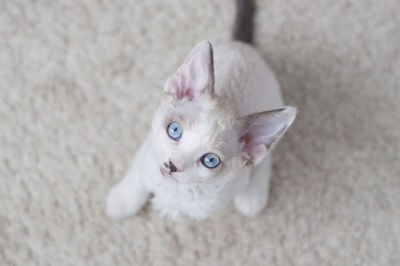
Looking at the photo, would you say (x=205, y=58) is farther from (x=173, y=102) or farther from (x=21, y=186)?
(x=21, y=186)

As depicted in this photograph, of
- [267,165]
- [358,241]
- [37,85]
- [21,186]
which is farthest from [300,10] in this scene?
A: [21,186]

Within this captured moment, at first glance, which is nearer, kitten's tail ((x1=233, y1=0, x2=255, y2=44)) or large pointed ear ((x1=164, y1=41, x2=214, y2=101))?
large pointed ear ((x1=164, y1=41, x2=214, y2=101))


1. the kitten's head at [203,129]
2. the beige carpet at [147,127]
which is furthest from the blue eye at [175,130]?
the beige carpet at [147,127]

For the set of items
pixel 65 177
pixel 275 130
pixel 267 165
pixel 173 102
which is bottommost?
pixel 267 165

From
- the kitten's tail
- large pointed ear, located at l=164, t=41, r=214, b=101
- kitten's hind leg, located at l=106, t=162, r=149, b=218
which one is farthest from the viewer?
the kitten's tail

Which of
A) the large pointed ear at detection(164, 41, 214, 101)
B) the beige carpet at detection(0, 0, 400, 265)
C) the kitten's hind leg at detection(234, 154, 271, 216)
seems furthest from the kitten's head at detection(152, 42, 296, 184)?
the beige carpet at detection(0, 0, 400, 265)

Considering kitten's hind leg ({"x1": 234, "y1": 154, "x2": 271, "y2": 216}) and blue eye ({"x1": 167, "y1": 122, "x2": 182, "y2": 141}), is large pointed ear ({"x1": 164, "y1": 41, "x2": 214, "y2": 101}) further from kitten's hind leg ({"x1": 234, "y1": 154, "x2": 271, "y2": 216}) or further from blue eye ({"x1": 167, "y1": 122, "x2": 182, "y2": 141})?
kitten's hind leg ({"x1": 234, "y1": 154, "x2": 271, "y2": 216})

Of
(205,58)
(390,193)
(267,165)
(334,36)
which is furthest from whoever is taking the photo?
(334,36)
